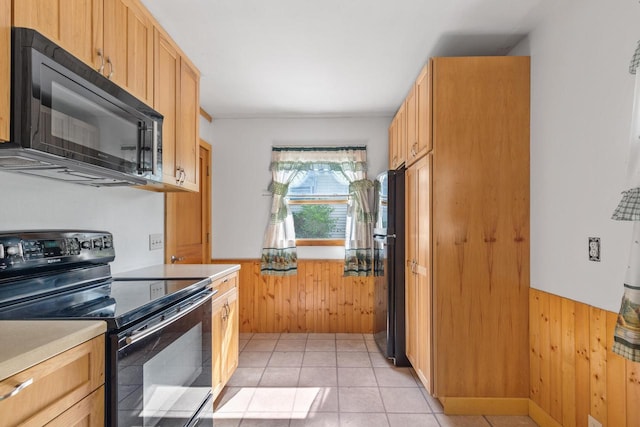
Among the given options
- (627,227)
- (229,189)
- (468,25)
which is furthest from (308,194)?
(627,227)

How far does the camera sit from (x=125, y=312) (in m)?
1.19

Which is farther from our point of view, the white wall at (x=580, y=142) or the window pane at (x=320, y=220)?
the window pane at (x=320, y=220)

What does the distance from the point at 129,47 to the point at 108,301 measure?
1.22 metres

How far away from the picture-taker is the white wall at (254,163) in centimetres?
389

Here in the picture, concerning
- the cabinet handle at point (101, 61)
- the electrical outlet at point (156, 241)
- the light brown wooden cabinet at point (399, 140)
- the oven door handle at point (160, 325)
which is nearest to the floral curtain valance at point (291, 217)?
the light brown wooden cabinet at point (399, 140)

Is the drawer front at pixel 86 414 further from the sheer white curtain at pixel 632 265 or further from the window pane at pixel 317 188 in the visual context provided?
the window pane at pixel 317 188

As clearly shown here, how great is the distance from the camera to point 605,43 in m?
1.62

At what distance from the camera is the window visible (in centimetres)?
396

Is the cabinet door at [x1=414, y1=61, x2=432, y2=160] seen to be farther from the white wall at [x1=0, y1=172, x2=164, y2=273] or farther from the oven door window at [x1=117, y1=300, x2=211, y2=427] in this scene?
the white wall at [x1=0, y1=172, x2=164, y2=273]

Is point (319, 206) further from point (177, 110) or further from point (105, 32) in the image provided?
point (105, 32)

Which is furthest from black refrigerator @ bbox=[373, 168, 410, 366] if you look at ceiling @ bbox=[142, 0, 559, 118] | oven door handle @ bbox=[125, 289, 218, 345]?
oven door handle @ bbox=[125, 289, 218, 345]

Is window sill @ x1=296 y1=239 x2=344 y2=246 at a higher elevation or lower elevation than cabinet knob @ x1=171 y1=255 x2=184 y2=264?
higher

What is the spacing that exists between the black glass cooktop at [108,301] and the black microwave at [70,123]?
1.70 feet

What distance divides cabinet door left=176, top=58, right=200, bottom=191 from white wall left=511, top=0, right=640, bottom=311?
2222 millimetres
